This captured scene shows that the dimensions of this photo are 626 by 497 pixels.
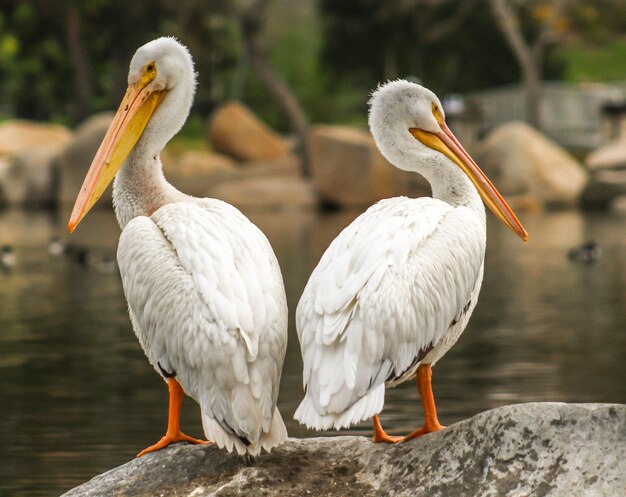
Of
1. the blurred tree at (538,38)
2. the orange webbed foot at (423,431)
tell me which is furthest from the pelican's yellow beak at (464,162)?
the blurred tree at (538,38)

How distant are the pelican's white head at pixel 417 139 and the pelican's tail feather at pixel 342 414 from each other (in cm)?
158

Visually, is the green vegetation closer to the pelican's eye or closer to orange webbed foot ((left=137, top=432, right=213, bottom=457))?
the pelican's eye

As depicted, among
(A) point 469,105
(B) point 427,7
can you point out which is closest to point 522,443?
(A) point 469,105

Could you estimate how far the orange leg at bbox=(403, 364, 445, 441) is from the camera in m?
5.43

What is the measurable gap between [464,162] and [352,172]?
858 inches

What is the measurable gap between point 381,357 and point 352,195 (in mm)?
23343

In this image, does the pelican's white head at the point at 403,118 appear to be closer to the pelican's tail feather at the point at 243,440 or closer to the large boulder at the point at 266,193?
the pelican's tail feather at the point at 243,440

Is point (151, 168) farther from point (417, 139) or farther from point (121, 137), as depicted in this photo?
point (417, 139)

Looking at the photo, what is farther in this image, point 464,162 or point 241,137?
point 241,137

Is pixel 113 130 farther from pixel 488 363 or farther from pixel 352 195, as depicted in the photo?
pixel 352 195

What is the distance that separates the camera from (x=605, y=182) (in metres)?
28.6

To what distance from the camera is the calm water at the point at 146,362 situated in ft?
27.9

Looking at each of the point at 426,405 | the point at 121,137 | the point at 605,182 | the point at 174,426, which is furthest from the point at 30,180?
the point at 426,405

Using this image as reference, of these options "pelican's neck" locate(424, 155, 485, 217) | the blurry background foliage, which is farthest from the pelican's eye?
the blurry background foliage
